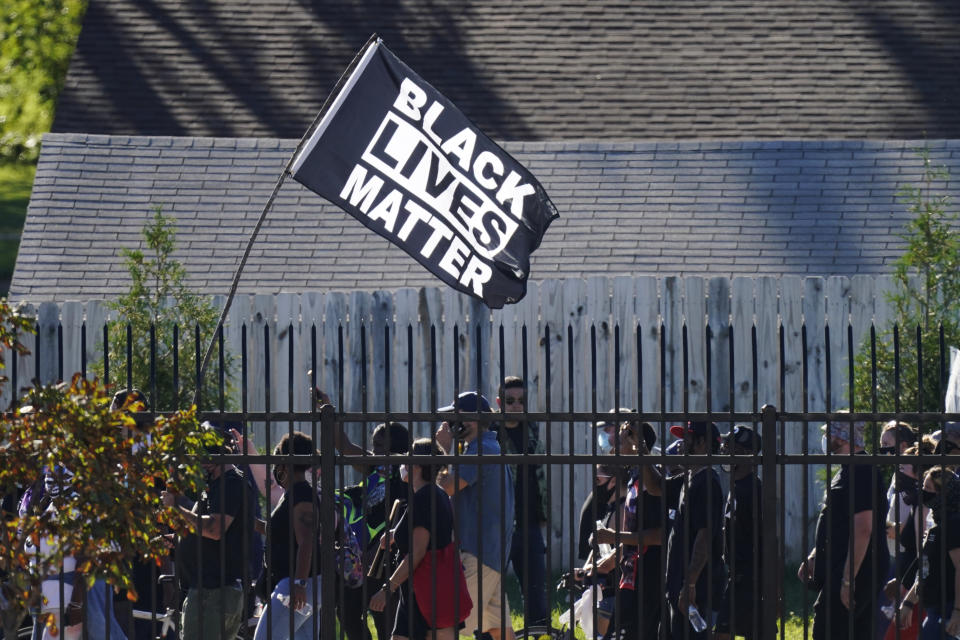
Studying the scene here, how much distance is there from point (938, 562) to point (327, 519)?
3.06 m

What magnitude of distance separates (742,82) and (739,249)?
10.3 ft

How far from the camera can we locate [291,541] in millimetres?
6844

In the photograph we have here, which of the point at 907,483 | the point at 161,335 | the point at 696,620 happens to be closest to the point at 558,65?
the point at 161,335

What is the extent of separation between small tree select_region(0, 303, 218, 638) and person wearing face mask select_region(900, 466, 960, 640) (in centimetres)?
382

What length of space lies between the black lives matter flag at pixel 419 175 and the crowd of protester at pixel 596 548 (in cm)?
73

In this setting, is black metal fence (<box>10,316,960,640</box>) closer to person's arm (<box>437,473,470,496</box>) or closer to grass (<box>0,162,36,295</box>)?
person's arm (<box>437,473,470,496</box>)

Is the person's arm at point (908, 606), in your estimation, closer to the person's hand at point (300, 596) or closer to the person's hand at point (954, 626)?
the person's hand at point (954, 626)

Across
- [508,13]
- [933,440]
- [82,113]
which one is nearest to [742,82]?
[508,13]

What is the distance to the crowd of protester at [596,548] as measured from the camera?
6.82 m

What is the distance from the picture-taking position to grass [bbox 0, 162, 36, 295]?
2469 centimetres

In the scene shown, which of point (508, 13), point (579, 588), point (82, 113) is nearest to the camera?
point (579, 588)

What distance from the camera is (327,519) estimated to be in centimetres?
681

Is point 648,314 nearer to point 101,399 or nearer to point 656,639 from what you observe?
point 656,639

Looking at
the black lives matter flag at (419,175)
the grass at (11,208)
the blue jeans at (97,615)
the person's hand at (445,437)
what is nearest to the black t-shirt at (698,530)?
the black lives matter flag at (419,175)
